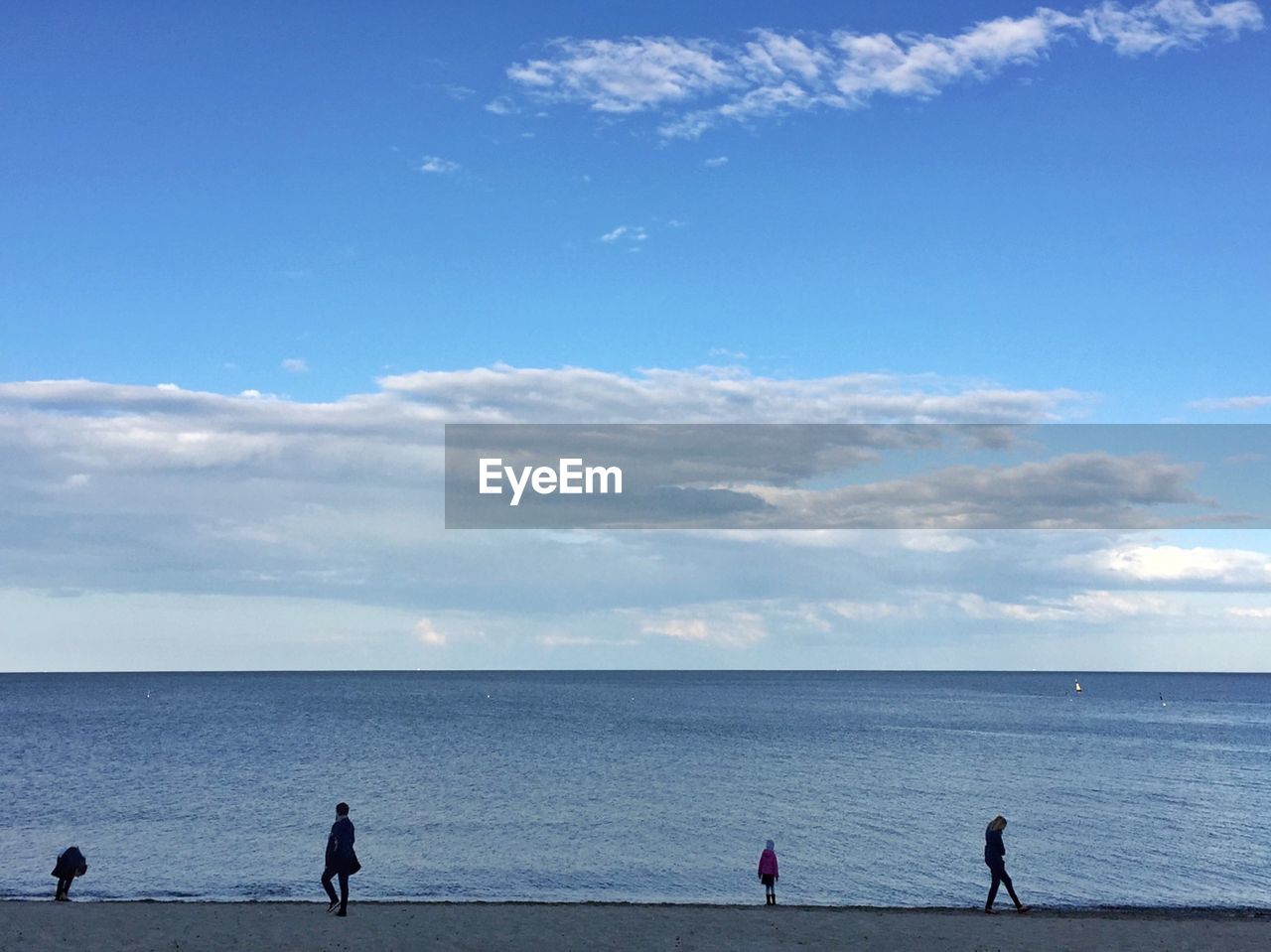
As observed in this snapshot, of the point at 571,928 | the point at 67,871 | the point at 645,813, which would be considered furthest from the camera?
the point at 645,813

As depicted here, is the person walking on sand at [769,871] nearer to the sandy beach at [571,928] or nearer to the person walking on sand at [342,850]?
the sandy beach at [571,928]

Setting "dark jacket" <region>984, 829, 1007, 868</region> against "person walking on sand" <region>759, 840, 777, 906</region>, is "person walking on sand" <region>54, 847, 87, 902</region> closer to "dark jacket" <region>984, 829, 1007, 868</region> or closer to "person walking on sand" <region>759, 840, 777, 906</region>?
"person walking on sand" <region>759, 840, 777, 906</region>

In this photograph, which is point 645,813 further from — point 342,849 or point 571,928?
point 342,849

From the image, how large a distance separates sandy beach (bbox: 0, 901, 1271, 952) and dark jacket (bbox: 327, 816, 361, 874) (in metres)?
1.15

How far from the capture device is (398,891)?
111 feet

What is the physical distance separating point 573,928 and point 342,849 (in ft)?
16.3

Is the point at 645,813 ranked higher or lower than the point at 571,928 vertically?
lower

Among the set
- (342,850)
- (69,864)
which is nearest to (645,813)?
(69,864)

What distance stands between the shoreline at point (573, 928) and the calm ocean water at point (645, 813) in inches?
314

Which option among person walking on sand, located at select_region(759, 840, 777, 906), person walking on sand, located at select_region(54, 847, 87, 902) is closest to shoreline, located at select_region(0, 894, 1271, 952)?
person walking on sand, located at select_region(54, 847, 87, 902)

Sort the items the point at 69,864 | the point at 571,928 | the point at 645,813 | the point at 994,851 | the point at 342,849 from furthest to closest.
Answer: the point at 645,813 → the point at 69,864 → the point at 994,851 → the point at 571,928 → the point at 342,849

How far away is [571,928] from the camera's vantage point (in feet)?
75.6

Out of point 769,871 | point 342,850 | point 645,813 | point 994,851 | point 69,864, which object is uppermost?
point 342,850

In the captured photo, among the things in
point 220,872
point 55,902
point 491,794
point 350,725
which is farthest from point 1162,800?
point 350,725
